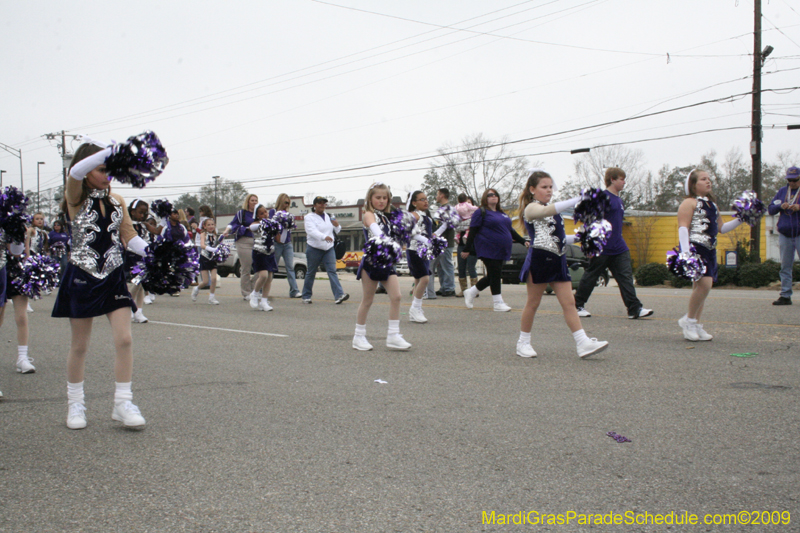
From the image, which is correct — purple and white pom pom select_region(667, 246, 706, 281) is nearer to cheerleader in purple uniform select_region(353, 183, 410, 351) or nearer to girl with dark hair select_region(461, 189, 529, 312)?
cheerleader in purple uniform select_region(353, 183, 410, 351)

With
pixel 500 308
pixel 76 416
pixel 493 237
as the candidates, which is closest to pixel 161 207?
pixel 493 237

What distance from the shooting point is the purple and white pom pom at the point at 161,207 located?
9.26 metres

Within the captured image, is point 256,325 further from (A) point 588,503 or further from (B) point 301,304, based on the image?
(A) point 588,503

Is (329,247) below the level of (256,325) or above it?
above

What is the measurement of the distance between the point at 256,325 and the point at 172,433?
5406mm

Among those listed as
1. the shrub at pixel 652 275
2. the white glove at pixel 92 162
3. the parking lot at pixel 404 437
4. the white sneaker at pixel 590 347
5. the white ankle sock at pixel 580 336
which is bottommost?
the shrub at pixel 652 275

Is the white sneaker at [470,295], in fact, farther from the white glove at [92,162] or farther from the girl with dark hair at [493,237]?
the white glove at [92,162]

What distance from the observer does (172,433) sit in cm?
401

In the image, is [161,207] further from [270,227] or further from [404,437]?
[404,437]

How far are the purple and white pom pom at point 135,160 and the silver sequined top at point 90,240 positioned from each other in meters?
0.30

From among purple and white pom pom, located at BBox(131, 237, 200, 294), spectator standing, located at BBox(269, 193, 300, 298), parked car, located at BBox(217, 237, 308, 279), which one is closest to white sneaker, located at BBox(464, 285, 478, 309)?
spectator standing, located at BBox(269, 193, 300, 298)

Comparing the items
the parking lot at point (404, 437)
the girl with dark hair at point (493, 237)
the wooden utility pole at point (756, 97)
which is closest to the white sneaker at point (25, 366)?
the parking lot at point (404, 437)

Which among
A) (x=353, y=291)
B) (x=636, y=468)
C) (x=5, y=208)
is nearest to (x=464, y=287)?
(x=353, y=291)

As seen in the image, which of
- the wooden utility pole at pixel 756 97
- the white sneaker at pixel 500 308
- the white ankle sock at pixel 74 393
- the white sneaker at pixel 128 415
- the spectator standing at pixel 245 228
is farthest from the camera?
the wooden utility pole at pixel 756 97
